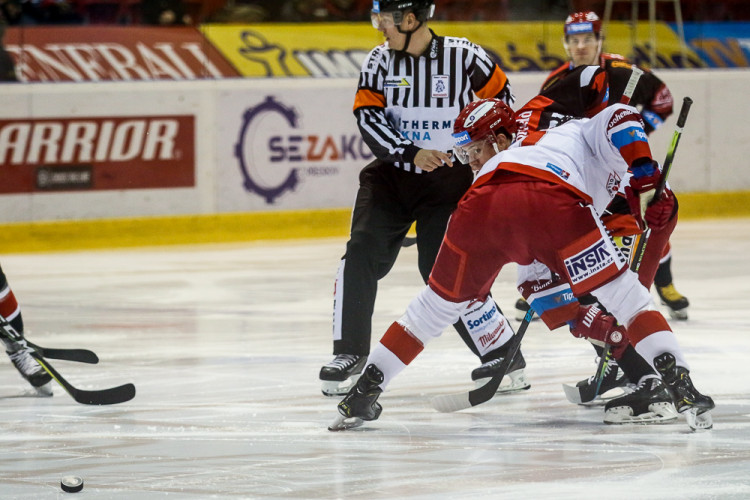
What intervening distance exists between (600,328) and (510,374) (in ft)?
1.92

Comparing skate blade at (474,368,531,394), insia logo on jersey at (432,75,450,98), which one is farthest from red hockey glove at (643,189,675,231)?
insia logo on jersey at (432,75,450,98)

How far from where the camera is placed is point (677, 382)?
11.8ft

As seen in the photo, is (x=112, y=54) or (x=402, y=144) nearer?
(x=402, y=144)

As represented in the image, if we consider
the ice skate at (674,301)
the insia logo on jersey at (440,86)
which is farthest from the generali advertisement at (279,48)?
the insia logo on jersey at (440,86)

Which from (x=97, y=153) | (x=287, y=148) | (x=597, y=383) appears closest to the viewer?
(x=597, y=383)

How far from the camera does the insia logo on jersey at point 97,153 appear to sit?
8148 millimetres

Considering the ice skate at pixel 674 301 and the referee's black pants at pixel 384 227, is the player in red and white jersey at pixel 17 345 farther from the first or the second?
the ice skate at pixel 674 301

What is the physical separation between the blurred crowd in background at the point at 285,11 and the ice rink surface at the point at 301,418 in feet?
6.83

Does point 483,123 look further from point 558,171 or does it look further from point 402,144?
point 402,144

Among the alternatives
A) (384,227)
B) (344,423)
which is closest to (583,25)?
(384,227)

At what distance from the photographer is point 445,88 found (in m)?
4.56

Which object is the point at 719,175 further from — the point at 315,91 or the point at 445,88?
the point at 445,88

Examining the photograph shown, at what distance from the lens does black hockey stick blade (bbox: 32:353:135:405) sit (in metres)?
4.32

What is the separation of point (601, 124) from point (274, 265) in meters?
4.04
